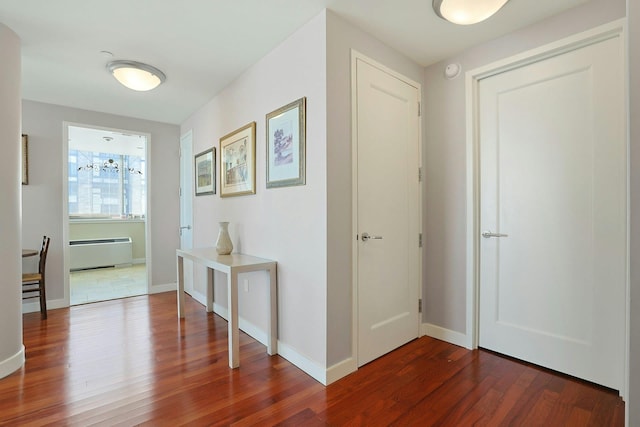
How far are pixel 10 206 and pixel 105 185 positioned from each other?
5.27 meters

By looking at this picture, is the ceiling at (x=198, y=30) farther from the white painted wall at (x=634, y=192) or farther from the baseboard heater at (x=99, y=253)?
the baseboard heater at (x=99, y=253)

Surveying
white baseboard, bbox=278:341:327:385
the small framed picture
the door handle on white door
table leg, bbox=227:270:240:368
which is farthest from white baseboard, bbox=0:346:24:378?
the door handle on white door

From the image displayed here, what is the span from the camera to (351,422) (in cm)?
160

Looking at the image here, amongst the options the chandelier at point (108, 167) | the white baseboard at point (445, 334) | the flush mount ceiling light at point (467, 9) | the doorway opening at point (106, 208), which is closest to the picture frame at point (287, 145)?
the flush mount ceiling light at point (467, 9)

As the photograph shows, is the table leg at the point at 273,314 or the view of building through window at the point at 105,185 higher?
the view of building through window at the point at 105,185

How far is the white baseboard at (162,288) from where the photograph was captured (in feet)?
14.1

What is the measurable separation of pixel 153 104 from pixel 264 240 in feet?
8.21

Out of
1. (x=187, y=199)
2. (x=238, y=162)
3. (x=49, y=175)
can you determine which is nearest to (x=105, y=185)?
(x=49, y=175)

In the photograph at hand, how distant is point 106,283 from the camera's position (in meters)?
4.89

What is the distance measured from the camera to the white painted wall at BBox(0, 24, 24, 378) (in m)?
2.10

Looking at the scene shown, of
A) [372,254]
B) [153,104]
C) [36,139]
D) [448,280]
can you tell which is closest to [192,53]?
[153,104]

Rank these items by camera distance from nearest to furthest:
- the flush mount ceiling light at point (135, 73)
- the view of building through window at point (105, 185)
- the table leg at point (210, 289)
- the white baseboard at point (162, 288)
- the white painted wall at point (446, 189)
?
the white painted wall at point (446, 189) < the flush mount ceiling light at point (135, 73) < the table leg at point (210, 289) < the white baseboard at point (162, 288) < the view of building through window at point (105, 185)

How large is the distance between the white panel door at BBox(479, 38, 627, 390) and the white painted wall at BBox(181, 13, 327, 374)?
1.36m

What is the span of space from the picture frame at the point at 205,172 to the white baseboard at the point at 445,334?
265 cm
